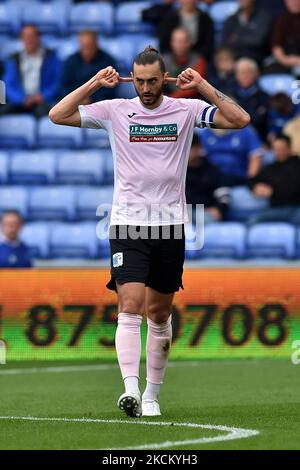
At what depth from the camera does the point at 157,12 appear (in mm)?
19047

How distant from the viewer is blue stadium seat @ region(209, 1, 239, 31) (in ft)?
62.7

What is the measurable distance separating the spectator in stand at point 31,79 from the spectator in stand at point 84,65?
0.23 m

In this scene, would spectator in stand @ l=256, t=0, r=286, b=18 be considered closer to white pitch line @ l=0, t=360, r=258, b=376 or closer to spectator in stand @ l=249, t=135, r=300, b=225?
spectator in stand @ l=249, t=135, r=300, b=225

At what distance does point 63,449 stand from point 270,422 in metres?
1.80

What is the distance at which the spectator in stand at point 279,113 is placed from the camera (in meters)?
17.1

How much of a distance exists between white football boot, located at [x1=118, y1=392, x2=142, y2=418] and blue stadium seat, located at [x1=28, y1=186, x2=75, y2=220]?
8.59m

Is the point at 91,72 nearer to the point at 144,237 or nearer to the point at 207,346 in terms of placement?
the point at 207,346

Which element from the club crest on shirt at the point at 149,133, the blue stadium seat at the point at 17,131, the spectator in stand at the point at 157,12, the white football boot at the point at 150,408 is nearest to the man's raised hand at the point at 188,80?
the club crest on shirt at the point at 149,133

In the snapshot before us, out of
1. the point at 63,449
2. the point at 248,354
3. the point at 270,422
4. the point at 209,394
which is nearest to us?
the point at 63,449

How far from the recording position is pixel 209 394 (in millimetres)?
10547

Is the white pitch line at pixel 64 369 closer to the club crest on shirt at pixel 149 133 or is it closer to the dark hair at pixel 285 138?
the dark hair at pixel 285 138

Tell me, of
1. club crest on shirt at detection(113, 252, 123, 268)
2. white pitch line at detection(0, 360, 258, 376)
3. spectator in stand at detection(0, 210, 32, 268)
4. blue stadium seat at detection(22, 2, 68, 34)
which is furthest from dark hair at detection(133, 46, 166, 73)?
blue stadium seat at detection(22, 2, 68, 34)

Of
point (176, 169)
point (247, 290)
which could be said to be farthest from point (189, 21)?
point (176, 169)

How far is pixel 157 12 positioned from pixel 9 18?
2.40 metres
